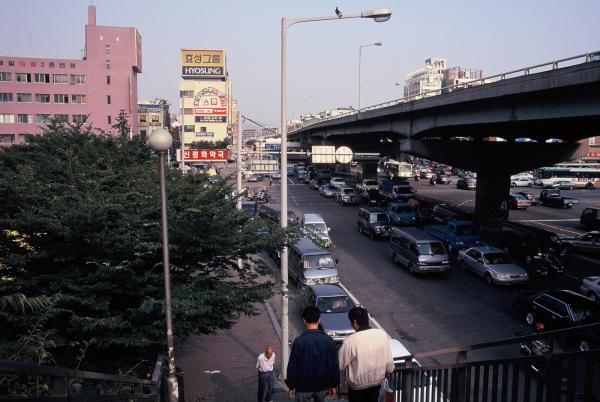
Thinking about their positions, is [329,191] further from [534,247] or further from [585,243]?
[534,247]

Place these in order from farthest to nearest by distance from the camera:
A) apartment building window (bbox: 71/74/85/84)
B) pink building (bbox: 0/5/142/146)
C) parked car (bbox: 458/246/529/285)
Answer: apartment building window (bbox: 71/74/85/84), pink building (bbox: 0/5/142/146), parked car (bbox: 458/246/529/285)

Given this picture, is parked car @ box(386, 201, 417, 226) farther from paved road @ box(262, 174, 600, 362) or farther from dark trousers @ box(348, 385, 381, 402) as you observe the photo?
dark trousers @ box(348, 385, 381, 402)

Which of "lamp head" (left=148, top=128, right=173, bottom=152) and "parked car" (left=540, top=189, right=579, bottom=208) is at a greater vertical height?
"lamp head" (left=148, top=128, right=173, bottom=152)

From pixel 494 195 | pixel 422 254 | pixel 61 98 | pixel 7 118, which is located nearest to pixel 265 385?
pixel 422 254

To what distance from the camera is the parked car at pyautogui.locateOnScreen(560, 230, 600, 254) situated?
28.7 metres

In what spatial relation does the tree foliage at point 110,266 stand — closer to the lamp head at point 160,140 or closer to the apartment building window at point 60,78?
the lamp head at point 160,140

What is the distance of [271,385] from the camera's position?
37.5ft

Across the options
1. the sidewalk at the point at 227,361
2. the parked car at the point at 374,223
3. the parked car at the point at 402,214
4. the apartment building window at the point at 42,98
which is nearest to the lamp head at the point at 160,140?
the sidewalk at the point at 227,361

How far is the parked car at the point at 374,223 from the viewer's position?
3325 centimetres

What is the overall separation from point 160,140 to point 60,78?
68.0 meters

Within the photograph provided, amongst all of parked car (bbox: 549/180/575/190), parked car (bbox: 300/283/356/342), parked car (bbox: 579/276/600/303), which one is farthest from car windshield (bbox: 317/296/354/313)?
parked car (bbox: 549/180/575/190)

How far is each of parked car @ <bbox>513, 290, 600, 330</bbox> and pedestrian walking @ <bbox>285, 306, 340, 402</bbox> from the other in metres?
12.7

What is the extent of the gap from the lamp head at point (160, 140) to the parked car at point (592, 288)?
17968 millimetres

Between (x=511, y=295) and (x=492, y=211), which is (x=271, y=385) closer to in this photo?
(x=511, y=295)
